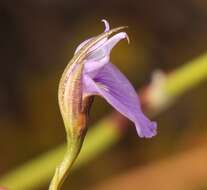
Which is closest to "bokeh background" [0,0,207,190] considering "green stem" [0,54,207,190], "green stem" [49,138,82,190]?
"green stem" [0,54,207,190]

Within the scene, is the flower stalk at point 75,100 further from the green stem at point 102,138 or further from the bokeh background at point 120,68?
the bokeh background at point 120,68

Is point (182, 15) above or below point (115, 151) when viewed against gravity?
above

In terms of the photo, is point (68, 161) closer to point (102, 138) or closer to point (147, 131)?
point (147, 131)

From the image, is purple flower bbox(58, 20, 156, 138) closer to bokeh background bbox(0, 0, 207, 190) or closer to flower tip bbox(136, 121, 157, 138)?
flower tip bbox(136, 121, 157, 138)

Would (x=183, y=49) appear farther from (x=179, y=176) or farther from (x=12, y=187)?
(x=12, y=187)

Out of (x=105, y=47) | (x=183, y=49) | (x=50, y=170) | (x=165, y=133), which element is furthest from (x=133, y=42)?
(x=105, y=47)

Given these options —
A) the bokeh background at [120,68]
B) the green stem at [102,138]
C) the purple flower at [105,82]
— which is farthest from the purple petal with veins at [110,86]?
the bokeh background at [120,68]

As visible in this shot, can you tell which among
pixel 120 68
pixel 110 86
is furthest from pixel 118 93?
pixel 120 68
